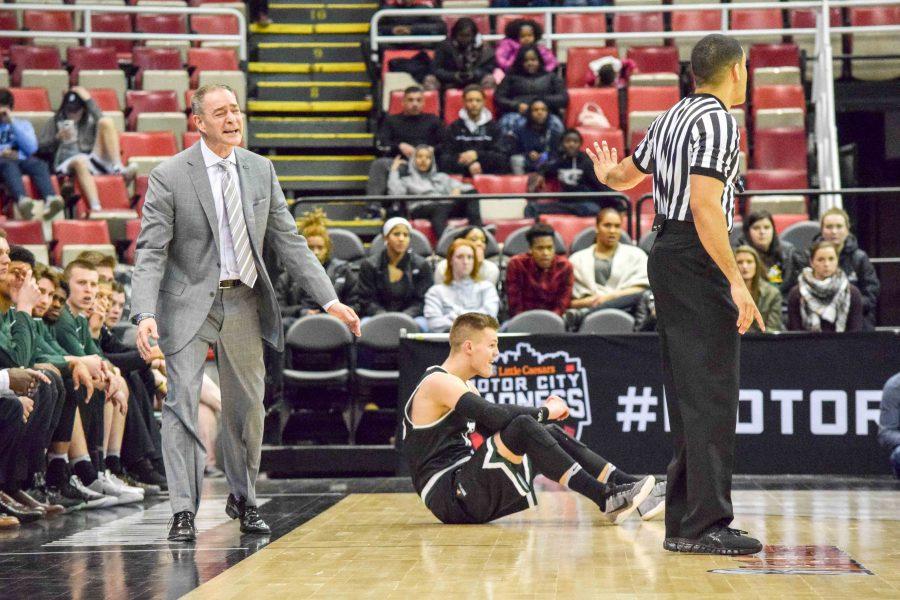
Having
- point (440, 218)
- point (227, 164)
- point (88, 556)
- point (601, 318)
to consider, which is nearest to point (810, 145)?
point (440, 218)

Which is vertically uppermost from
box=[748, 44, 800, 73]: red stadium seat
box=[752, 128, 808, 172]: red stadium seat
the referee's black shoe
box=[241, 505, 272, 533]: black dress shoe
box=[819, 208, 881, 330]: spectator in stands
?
box=[748, 44, 800, 73]: red stadium seat

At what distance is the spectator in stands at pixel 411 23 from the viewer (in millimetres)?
13836

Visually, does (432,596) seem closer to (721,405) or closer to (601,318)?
(721,405)

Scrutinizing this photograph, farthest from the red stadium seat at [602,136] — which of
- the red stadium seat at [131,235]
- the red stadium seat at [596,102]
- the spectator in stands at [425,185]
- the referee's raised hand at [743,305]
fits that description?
the referee's raised hand at [743,305]

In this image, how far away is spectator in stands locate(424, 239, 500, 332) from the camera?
9492 mm

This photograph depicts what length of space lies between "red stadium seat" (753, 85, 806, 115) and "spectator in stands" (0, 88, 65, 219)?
258 inches

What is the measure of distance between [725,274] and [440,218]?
701 cm

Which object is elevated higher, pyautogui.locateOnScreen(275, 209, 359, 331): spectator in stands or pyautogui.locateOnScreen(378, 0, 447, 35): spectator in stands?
pyautogui.locateOnScreen(378, 0, 447, 35): spectator in stands

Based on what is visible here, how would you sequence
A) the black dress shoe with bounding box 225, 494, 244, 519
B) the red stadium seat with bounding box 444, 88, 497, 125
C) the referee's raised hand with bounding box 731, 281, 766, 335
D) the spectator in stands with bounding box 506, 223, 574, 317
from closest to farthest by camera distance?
1. the referee's raised hand with bounding box 731, 281, 766, 335
2. the black dress shoe with bounding box 225, 494, 244, 519
3. the spectator in stands with bounding box 506, 223, 574, 317
4. the red stadium seat with bounding box 444, 88, 497, 125

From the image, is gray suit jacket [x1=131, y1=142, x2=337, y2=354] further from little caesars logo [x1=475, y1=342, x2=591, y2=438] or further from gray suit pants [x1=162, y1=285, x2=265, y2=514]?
little caesars logo [x1=475, y1=342, x2=591, y2=438]

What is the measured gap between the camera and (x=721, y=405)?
4711mm

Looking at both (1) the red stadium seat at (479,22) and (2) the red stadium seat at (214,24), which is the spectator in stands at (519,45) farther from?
(2) the red stadium seat at (214,24)

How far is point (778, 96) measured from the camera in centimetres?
1295

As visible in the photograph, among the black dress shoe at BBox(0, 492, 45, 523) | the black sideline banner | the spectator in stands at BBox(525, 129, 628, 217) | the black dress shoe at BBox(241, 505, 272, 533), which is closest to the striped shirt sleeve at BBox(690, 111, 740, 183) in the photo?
the black dress shoe at BBox(241, 505, 272, 533)
